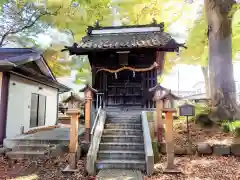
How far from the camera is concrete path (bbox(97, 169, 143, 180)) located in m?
4.78

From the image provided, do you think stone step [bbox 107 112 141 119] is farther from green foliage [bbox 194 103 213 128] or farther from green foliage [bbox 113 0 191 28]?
green foliage [bbox 113 0 191 28]

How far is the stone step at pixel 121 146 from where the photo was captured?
20.4 feet

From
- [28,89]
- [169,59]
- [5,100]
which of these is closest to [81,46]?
[28,89]

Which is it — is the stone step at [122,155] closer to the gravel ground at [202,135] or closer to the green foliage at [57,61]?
the gravel ground at [202,135]

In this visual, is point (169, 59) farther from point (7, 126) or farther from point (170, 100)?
point (7, 126)

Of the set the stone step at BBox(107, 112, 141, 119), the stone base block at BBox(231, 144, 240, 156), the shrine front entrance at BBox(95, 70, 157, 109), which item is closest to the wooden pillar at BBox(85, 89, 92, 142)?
the stone step at BBox(107, 112, 141, 119)

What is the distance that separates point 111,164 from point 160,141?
219 cm

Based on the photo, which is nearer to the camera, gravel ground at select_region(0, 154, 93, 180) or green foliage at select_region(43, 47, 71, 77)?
gravel ground at select_region(0, 154, 93, 180)

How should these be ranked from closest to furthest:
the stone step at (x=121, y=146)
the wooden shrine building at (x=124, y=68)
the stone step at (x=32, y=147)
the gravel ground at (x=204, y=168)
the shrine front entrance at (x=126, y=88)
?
the gravel ground at (x=204, y=168)
the stone step at (x=121, y=146)
the stone step at (x=32, y=147)
the wooden shrine building at (x=124, y=68)
the shrine front entrance at (x=126, y=88)

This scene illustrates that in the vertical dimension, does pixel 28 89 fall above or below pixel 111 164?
above

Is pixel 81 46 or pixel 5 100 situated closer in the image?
pixel 5 100

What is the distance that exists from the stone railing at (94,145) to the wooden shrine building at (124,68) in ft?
7.44

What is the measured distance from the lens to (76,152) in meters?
5.69

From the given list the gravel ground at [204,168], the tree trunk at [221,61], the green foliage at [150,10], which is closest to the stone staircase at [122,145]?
the gravel ground at [204,168]
